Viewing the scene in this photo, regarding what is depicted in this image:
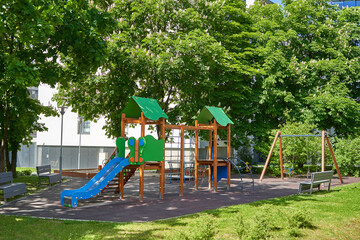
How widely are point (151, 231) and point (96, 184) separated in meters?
5.51

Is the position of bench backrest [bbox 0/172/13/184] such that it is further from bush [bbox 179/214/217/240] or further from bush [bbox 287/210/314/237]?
bush [bbox 287/210/314/237]

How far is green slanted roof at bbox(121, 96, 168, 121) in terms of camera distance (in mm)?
14655

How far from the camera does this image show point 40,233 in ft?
27.0

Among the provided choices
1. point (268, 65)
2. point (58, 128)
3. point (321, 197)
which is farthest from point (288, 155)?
point (58, 128)

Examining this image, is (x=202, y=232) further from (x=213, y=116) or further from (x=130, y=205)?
(x=213, y=116)

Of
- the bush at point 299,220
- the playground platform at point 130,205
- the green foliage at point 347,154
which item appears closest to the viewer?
the bush at point 299,220

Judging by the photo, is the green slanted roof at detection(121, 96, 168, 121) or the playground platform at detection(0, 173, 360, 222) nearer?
the playground platform at detection(0, 173, 360, 222)

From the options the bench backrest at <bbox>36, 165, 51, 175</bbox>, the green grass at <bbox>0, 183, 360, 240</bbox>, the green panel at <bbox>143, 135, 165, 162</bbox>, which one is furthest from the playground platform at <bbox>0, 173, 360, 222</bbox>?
the bench backrest at <bbox>36, 165, 51, 175</bbox>

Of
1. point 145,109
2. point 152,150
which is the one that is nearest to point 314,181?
point 152,150

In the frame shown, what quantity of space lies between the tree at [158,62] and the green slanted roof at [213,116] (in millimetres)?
2687

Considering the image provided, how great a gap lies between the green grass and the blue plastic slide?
2488 millimetres

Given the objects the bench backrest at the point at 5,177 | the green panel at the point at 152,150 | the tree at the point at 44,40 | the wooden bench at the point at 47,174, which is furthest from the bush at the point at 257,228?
the wooden bench at the point at 47,174

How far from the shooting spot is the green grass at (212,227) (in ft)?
25.4

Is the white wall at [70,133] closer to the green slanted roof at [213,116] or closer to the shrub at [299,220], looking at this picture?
the green slanted roof at [213,116]
